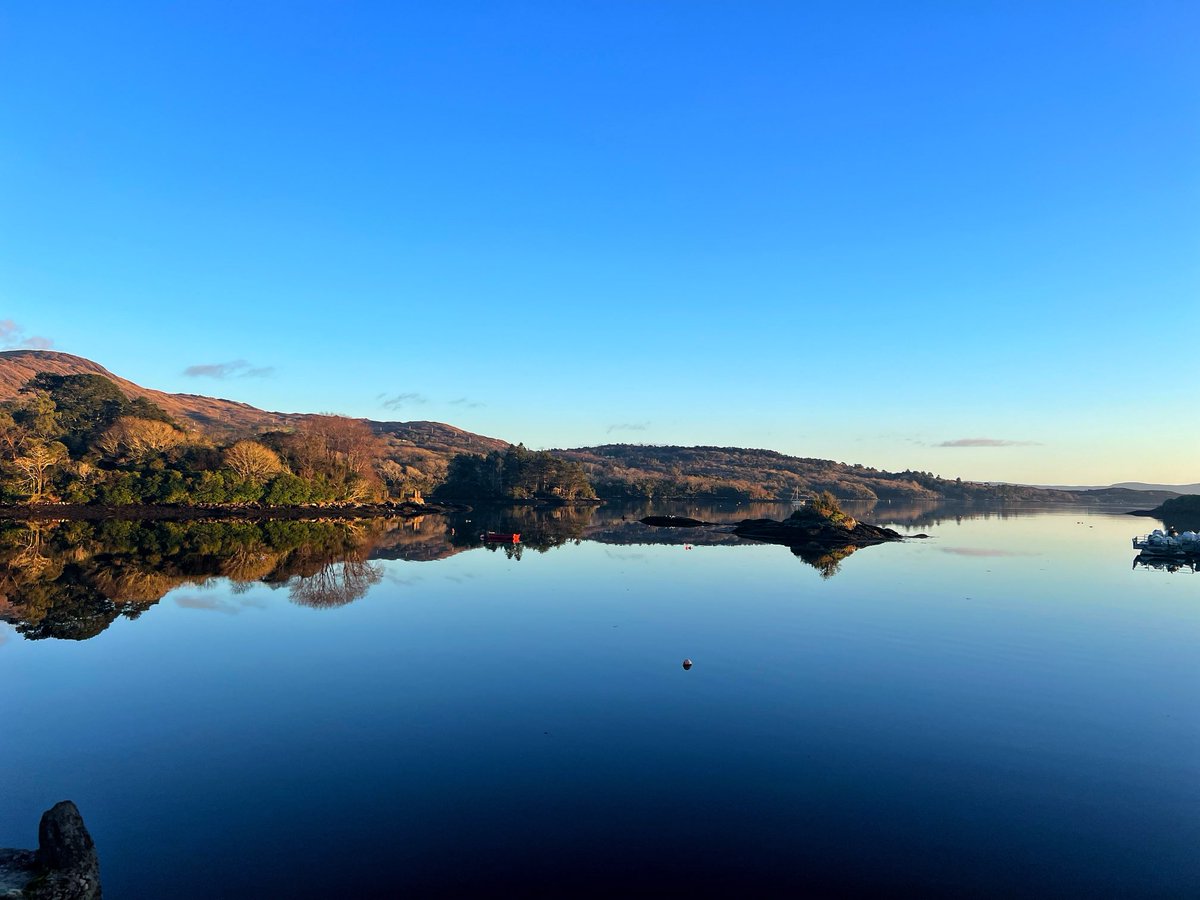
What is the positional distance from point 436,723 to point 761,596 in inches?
915

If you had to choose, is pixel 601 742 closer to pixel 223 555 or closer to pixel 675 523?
pixel 223 555

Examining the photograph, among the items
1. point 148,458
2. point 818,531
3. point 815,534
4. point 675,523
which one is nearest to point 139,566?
point 148,458

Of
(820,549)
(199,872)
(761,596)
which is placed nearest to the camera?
(199,872)

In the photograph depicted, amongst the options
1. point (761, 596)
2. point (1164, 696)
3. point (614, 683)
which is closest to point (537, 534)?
point (761, 596)

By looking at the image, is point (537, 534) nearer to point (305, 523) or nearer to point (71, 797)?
point (305, 523)

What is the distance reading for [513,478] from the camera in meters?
158

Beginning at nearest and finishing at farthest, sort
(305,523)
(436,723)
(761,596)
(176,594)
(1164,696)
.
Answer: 1. (436,723)
2. (1164,696)
3. (176,594)
4. (761,596)
5. (305,523)

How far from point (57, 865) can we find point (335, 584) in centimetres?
2929

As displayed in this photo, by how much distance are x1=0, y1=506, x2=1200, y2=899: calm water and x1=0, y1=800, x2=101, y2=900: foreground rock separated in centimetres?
67

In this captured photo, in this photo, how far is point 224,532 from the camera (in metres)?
66.1

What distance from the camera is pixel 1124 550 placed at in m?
69.4

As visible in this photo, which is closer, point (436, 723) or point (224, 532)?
point (436, 723)

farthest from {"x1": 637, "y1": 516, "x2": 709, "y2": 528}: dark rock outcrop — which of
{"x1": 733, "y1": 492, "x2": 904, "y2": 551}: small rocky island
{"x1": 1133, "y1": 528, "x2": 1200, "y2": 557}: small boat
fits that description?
{"x1": 1133, "y1": 528, "x2": 1200, "y2": 557}: small boat

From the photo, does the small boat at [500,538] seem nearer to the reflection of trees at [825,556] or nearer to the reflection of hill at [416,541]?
the reflection of hill at [416,541]
